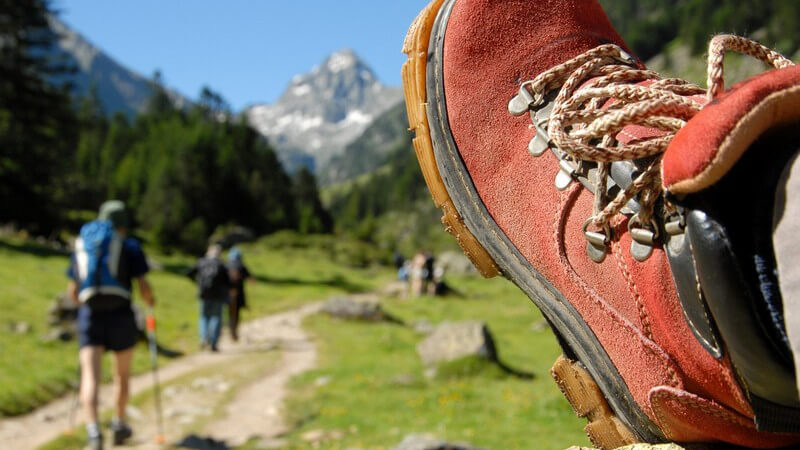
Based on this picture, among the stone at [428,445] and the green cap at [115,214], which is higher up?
the green cap at [115,214]

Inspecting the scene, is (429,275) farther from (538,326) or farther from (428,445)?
(428,445)

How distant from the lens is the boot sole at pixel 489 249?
Answer: 1.60m

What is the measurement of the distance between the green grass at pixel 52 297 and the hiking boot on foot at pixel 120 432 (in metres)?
1.69

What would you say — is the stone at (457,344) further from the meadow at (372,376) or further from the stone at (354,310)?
the stone at (354,310)

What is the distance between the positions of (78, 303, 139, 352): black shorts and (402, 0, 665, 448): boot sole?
4.52 m

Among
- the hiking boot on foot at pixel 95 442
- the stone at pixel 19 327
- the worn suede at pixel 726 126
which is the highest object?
the worn suede at pixel 726 126

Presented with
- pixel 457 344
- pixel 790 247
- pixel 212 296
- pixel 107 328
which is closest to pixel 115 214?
pixel 107 328

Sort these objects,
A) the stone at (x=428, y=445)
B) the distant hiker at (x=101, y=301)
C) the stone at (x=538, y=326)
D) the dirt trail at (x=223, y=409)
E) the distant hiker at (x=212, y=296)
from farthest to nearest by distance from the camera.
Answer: the stone at (x=538, y=326) → the distant hiker at (x=212, y=296) → the dirt trail at (x=223, y=409) → the distant hiker at (x=101, y=301) → the stone at (x=428, y=445)

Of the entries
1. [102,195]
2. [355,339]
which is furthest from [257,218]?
[355,339]

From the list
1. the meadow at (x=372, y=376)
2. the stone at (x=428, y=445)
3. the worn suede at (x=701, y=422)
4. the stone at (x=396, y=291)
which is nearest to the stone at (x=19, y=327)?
the meadow at (x=372, y=376)

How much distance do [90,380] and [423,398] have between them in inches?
134

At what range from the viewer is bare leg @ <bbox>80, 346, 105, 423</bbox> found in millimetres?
5555

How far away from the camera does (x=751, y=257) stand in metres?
1.08

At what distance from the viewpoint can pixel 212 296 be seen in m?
12.0
